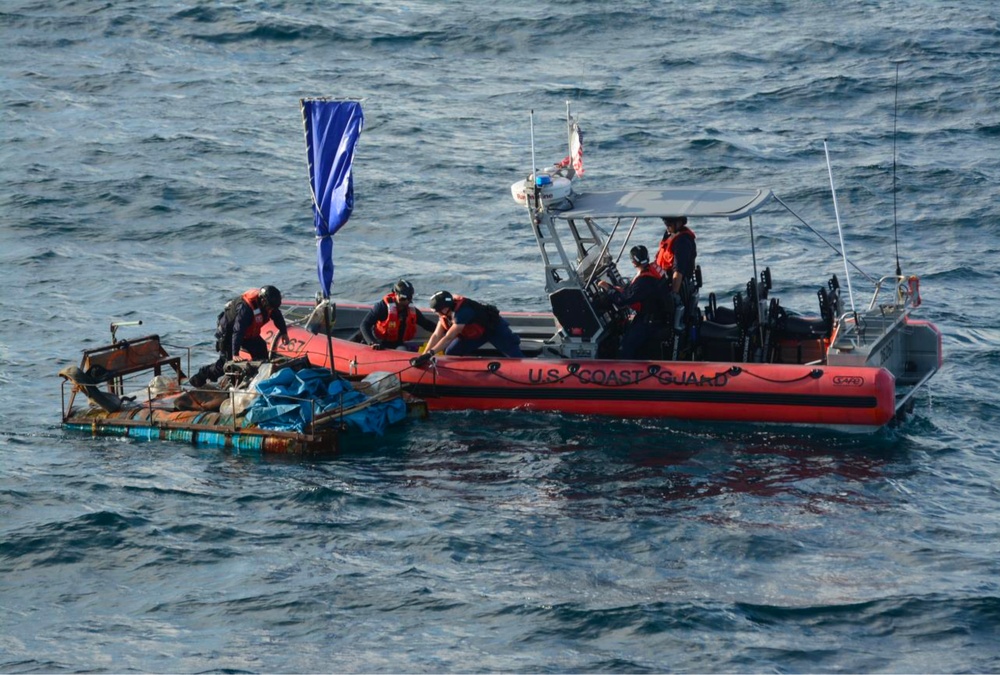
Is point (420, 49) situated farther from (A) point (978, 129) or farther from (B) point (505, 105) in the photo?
(A) point (978, 129)

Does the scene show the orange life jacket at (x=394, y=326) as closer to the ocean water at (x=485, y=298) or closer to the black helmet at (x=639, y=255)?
the ocean water at (x=485, y=298)

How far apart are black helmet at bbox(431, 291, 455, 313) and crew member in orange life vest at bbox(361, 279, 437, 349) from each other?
572mm

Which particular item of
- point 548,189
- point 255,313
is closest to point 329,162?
point 548,189

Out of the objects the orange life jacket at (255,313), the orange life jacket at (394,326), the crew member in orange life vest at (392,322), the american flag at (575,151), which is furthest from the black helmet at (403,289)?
the american flag at (575,151)

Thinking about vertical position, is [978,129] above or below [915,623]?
above

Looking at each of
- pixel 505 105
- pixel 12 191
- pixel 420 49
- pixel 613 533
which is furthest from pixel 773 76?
pixel 613 533

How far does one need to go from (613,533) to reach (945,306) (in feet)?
27.8

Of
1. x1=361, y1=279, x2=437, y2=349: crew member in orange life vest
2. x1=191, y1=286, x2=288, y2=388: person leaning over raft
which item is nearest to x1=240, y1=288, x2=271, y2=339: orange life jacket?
x1=191, y1=286, x2=288, y2=388: person leaning over raft

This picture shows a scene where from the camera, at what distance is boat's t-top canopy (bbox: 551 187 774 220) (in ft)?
46.8

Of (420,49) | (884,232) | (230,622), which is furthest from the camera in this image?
(420,49)

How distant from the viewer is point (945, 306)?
1873cm

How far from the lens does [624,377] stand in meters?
14.7

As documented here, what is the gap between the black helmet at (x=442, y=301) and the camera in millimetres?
15047

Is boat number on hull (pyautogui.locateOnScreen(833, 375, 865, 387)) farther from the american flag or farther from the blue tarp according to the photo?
the blue tarp
